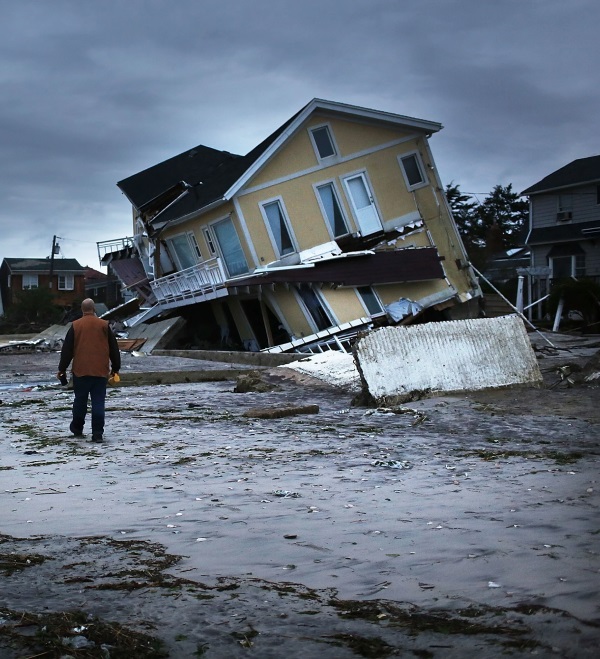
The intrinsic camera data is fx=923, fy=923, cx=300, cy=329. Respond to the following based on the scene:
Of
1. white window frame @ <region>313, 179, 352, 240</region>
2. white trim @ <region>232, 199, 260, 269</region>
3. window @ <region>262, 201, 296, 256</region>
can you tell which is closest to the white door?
white window frame @ <region>313, 179, 352, 240</region>

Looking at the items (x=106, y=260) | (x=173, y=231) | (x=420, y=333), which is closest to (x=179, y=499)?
(x=420, y=333)

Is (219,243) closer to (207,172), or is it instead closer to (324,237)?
(324,237)

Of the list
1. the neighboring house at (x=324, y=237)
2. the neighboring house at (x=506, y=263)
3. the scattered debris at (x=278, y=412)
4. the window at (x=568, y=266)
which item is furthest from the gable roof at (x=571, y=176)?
the scattered debris at (x=278, y=412)

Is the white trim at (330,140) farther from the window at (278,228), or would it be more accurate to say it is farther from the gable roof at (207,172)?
the window at (278,228)

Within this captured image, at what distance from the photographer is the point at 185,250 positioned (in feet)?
121

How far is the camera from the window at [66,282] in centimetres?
8512

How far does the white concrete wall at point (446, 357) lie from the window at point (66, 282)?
74.0m

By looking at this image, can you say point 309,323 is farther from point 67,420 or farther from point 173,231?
point 67,420

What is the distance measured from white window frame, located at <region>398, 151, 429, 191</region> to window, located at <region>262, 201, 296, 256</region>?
17.2ft

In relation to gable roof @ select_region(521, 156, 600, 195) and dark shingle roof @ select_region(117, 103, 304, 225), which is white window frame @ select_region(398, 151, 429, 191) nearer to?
dark shingle roof @ select_region(117, 103, 304, 225)

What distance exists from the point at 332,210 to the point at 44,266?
58.6 m

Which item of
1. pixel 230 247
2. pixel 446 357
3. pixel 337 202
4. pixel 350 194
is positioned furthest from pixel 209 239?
pixel 446 357

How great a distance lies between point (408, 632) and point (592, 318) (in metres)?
33.2

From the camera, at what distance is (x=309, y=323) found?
31.1m
